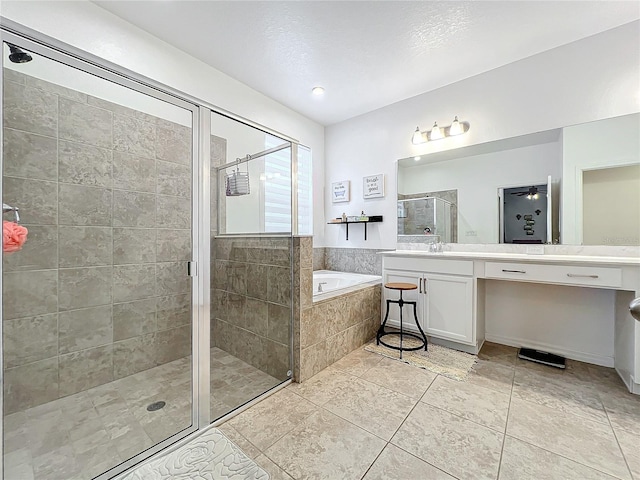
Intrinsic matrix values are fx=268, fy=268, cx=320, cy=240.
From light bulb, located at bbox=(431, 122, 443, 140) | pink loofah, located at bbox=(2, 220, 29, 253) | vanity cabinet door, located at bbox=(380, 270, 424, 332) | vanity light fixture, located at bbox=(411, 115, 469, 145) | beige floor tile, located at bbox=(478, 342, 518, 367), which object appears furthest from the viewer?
light bulb, located at bbox=(431, 122, 443, 140)

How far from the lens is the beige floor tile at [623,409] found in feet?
4.99

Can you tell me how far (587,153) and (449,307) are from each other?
1.70m

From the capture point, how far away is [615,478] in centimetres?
119

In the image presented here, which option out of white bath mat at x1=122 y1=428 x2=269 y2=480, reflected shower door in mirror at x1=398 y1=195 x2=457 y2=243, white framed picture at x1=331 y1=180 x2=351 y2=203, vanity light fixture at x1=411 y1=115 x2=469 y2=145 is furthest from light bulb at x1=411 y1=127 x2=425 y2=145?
white bath mat at x1=122 y1=428 x2=269 y2=480

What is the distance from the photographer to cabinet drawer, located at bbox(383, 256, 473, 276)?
2398mm

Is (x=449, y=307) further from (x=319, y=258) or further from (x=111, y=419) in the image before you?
(x=111, y=419)

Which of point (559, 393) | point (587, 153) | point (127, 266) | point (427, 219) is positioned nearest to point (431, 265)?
point (427, 219)

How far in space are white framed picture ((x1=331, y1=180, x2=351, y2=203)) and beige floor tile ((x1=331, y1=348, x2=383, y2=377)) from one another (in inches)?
78.9

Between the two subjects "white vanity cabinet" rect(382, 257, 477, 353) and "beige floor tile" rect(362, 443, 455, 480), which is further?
"white vanity cabinet" rect(382, 257, 477, 353)

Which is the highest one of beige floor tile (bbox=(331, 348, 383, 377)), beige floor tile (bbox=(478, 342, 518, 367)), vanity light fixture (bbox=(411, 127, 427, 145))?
vanity light fixture (bbox=(411, 127, 427, 145))

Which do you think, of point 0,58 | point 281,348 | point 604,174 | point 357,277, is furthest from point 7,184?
point 604,174

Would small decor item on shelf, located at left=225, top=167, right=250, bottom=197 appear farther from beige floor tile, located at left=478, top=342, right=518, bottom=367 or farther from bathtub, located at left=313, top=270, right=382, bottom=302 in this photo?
beige floor tile, located at left=478, top=342, right=518, bottom=367

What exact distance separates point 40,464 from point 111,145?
1909mm

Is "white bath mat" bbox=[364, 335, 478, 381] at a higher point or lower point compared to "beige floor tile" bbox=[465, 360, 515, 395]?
higher
